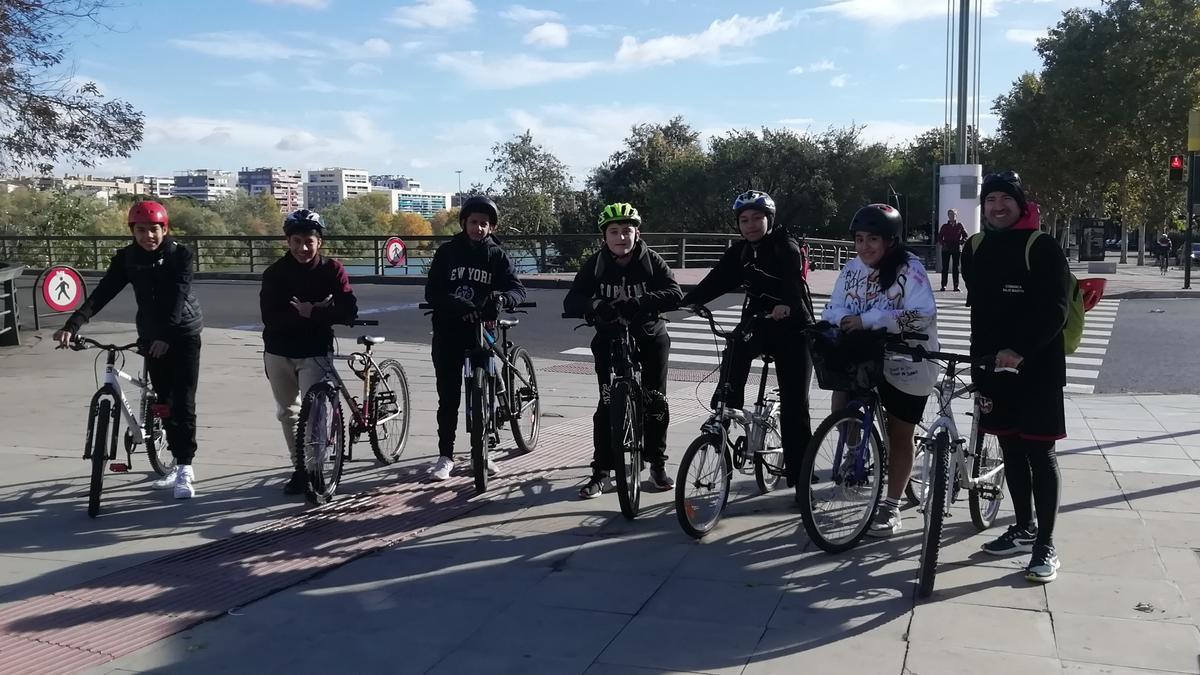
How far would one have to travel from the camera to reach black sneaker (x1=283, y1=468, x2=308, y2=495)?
6.14m

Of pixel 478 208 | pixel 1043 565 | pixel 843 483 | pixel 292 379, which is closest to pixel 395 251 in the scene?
pixel 478 208

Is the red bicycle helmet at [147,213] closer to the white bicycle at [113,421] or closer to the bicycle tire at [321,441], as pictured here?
the white bicycle at [113,421]

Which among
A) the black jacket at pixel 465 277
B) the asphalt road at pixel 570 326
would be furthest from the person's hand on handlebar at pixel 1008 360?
the asphalt road at pixel 570 326

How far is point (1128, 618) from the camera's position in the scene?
4.13m

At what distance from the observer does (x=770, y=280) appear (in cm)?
557

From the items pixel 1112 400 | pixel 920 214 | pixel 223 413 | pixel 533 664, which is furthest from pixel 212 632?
pixel 920 214

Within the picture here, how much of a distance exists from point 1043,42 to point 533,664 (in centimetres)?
5074

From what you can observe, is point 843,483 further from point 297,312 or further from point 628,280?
point 297,312

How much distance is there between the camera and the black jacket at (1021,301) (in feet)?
14.6

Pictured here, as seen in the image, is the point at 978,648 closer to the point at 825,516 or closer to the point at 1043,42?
the point at 825,516

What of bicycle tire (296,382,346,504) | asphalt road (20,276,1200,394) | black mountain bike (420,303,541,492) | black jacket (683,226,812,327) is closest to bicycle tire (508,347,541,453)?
black mountain bike (420,303,541,492)

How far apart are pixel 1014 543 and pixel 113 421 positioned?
4.71 meters

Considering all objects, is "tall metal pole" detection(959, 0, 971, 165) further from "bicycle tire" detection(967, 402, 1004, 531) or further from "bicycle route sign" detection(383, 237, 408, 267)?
"bicycle tire" detection(967, 402, 1004, 531)

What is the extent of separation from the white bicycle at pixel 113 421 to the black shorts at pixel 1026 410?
440 centimetres
